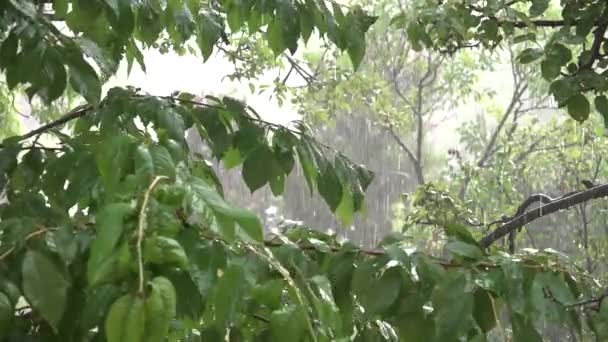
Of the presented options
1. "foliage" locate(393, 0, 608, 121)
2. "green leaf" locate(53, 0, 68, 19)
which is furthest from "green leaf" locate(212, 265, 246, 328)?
"foliage" locate(393, 0, 608, 121)

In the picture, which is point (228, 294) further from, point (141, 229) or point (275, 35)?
point (275, 35)

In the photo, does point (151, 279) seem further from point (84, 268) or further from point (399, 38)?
point (399, 38)

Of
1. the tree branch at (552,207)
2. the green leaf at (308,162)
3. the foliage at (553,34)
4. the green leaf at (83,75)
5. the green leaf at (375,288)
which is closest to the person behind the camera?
the green leaf at (375,288)

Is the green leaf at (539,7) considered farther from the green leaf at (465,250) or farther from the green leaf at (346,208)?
the green leaf at (465,250)

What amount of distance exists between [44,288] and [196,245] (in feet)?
0.29

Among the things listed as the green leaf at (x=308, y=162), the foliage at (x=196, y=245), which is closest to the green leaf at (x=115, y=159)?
the foliage at (x=196, y=245)

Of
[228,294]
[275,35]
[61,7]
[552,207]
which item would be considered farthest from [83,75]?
[552,207]

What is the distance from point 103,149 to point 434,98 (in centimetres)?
262

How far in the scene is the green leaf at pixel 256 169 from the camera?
687 mm

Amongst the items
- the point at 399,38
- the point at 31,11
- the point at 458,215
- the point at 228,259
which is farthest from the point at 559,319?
the point at 399,38

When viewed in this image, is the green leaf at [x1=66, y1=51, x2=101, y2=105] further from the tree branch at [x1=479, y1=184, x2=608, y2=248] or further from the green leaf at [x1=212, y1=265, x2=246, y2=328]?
the tree branch at [x1=479, y1=184, x2=608, y2=248]

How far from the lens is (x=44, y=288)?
0.34 metres

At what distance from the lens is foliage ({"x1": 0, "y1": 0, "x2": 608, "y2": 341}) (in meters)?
0.30

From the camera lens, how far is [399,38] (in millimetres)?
2824
